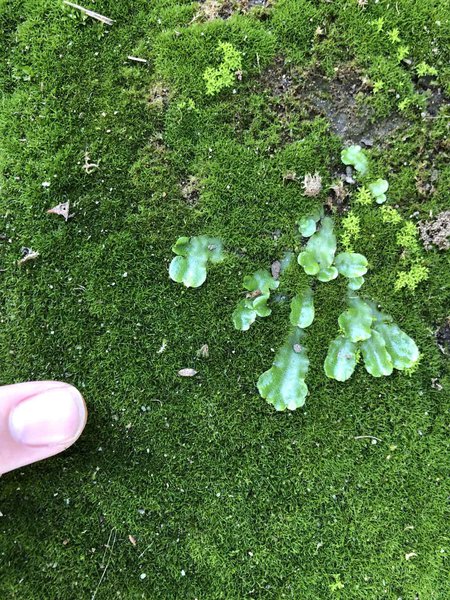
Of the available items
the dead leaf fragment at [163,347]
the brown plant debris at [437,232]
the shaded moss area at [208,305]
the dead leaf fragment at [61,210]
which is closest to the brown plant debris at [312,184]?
the shaded moss area at [208,305]

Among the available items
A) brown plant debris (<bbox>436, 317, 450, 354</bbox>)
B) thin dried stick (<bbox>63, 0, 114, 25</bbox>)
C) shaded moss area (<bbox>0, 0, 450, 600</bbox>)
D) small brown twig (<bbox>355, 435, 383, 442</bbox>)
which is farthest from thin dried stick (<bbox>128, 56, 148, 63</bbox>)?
small brown twig (<bbox>355, 435, 383, 442</bbox>)

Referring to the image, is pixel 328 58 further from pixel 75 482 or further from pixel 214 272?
pixel 75 482

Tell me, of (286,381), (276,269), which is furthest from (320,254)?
(286,381)

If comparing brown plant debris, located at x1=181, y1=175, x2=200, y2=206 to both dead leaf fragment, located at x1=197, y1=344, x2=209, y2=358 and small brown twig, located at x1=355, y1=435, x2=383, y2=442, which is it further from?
small brown twig, located at x1=355, y1=435, x2=383, y2=442

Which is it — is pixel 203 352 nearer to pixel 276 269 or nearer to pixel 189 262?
pixel 189 262

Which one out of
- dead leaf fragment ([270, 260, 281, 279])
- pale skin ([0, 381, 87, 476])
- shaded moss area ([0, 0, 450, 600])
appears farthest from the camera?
dead leaf fragment ([270, 260, 281, 279])
